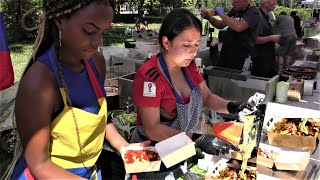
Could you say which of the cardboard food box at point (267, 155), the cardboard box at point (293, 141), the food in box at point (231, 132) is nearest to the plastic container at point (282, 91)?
the cardboard box at point (293, 141)

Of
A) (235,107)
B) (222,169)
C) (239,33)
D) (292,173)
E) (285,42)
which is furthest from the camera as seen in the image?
(285,42)

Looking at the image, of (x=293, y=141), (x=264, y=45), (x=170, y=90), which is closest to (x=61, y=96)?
(x=170, y=90)

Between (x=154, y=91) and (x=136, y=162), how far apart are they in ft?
1.15

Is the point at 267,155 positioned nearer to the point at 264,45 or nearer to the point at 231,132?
the point at 231,132

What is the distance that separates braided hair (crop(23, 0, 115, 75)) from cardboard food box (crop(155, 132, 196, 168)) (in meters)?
0.58

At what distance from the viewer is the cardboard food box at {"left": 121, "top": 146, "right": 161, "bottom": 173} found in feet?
4.59

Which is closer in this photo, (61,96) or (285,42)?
(61,96)

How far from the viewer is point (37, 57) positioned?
1026 mm

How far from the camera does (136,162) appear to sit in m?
1.40

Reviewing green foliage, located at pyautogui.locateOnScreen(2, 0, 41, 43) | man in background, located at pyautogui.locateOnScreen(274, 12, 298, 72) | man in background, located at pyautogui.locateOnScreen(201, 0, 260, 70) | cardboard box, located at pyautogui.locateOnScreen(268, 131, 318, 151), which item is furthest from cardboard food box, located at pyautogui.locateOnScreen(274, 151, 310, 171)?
→ green foliage, located at pyautogui.locateOnScreen(2, 0, 41, 43)

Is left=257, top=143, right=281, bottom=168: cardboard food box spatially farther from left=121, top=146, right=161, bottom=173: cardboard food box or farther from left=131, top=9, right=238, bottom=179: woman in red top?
left=121, top=146, right=161, bottom=173: cardboard food box

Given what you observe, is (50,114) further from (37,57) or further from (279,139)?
(279,139)

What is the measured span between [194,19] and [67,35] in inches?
32.4

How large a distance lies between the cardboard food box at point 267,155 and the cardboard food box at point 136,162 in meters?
0.68
